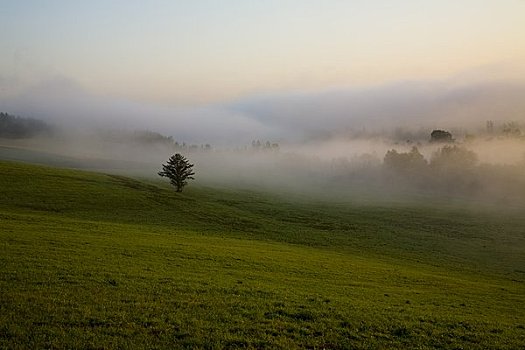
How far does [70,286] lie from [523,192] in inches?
7789

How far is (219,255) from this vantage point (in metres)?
37.6

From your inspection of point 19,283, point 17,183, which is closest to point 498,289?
point 19,283

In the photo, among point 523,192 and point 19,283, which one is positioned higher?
point 523,192

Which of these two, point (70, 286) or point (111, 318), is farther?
point (70, 286)

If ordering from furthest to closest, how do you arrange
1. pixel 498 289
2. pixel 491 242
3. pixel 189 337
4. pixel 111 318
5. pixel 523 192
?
pixel 523 192 → pixel 491 242 → pixel 498 289 → pixel 111 318 → pixel 189 337

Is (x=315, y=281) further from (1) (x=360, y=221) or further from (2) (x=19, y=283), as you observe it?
(1) (x=360, y=221)

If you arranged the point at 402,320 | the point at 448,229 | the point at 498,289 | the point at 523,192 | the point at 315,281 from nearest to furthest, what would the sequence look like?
the point at 402,320, the point at 315,281, the point at 498,289, the point at 448,229, the point at 523,192

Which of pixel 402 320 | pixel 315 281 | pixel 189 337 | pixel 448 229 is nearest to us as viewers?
pixel 189 337

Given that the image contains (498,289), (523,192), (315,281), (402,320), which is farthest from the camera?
(523,192)

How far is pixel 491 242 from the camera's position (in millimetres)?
80125

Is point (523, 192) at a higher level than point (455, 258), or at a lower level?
higher

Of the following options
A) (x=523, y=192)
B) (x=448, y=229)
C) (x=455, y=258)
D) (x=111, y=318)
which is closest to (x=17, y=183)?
(x=111, y=318)

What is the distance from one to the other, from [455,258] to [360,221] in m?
36.8

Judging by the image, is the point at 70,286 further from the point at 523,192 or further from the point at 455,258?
the point at 523,192
